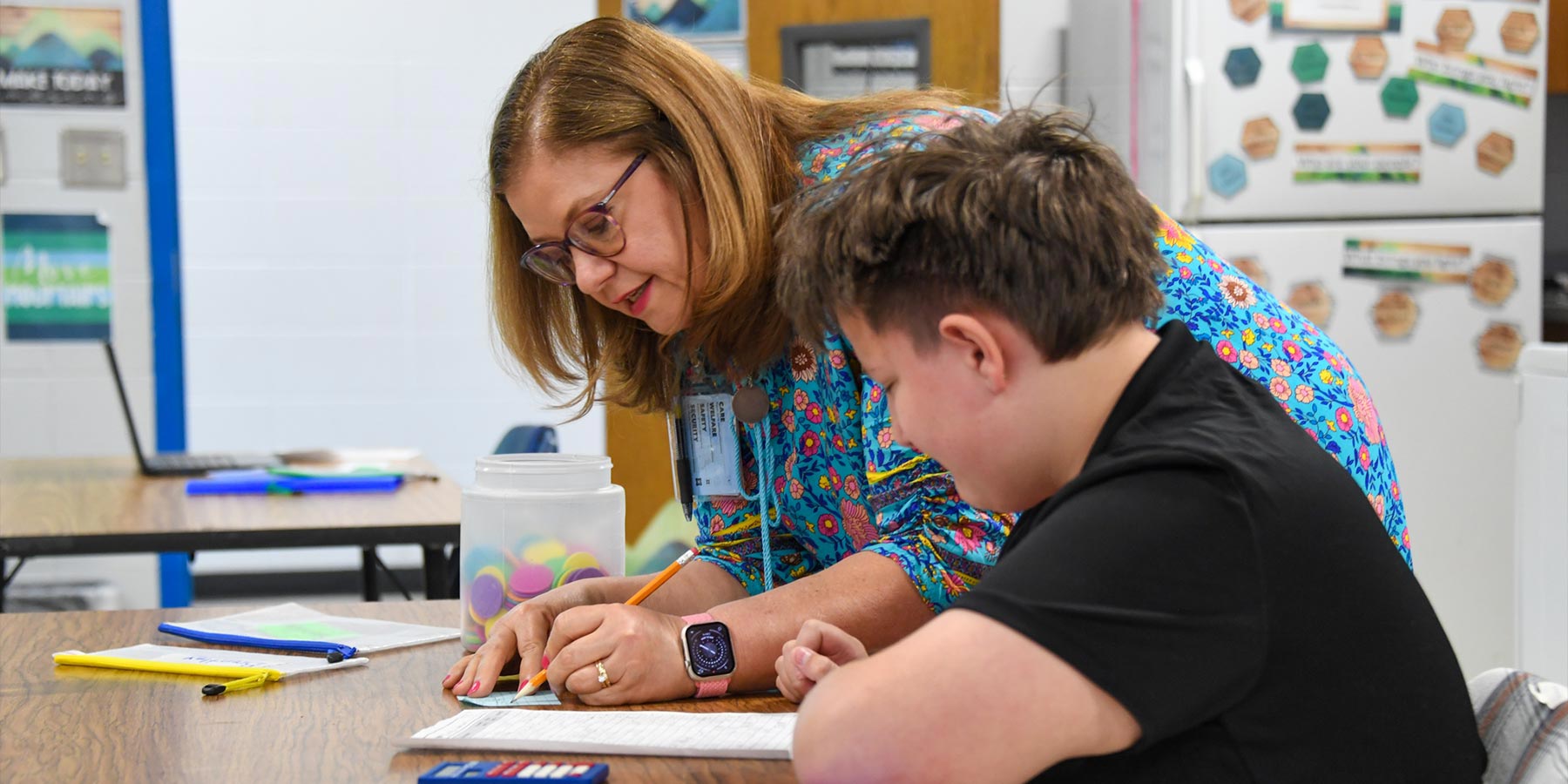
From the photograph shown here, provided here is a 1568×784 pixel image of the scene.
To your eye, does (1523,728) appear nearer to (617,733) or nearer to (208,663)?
(617,733)

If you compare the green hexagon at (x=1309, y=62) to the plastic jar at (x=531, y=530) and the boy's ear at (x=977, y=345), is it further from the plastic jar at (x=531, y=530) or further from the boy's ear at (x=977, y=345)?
the boy's ear at (x=977, y=345)

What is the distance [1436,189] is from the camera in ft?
11.1

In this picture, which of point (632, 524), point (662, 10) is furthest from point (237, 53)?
point (632, 524)

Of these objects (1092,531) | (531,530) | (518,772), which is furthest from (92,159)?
(1092,531)

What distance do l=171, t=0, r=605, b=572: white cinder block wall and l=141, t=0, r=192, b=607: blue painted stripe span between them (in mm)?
616

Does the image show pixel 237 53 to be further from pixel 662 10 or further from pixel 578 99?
pixel 578 99

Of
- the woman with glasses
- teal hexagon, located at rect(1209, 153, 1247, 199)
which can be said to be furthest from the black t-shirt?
teal hexagon, located at rect(1209, 153, 1247, 199)

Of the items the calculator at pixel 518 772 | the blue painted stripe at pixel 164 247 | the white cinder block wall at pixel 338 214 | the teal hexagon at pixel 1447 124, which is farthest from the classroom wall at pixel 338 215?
the calculator at pixel 518 772

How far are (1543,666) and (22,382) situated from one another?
3830 mm

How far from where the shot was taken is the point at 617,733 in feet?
3.23

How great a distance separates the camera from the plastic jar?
1.22 m

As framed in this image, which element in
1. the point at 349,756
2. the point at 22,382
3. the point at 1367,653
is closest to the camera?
the point at 1367,653

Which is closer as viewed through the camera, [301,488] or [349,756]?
[349,756]

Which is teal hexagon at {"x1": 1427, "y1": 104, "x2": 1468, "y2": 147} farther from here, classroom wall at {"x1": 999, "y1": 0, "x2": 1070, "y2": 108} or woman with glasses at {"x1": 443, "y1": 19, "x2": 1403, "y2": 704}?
woman with glasses at {"x1": 443, "y1": 19, "x2": 1403, "y2": 704}
